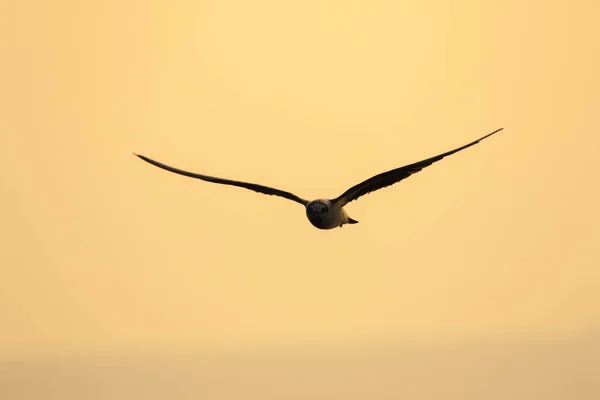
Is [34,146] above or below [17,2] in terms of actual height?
below

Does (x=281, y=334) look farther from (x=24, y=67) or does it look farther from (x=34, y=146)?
(x=24, y=67)

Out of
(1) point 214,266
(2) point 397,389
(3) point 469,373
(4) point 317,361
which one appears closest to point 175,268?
(1) point 214,266

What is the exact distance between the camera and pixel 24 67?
175 cm

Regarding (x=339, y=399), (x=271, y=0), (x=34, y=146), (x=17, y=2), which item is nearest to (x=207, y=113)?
(x=271, y=0)

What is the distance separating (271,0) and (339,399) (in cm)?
83

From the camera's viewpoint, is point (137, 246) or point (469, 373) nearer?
point (469, 373)

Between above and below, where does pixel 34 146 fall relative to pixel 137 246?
above

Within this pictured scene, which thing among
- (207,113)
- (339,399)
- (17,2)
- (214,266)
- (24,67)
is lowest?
(339,399)

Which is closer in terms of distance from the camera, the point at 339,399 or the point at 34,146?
the point at 339,399

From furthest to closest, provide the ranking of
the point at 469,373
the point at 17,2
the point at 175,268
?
1. the point at 17,2
2. the point at 175,268
3. the point at 469,373

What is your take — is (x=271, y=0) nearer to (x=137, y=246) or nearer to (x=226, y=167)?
(x=226, y=167)

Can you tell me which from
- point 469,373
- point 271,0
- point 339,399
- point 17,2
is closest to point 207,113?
point 271,0

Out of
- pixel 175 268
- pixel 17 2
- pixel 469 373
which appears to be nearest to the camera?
pixel 469 373

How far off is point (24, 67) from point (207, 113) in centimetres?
44
